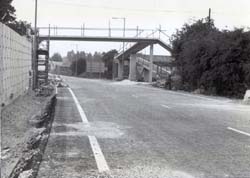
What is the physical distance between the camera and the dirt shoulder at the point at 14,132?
29.8 ft

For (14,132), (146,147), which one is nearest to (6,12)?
(14,132)

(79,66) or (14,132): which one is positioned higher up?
(79,66)

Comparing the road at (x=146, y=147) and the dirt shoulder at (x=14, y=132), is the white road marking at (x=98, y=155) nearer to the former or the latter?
the road at (x=146, y=147)

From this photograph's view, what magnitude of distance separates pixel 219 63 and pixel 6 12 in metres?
23.5

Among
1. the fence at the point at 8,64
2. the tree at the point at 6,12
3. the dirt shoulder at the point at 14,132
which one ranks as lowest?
the dirt shoulder at the point at 14,132

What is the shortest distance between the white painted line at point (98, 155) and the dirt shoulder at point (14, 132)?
59.6 inches

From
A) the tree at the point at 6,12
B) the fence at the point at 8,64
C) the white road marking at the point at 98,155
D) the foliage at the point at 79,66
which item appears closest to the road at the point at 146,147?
the white road marking at the point at 98,155

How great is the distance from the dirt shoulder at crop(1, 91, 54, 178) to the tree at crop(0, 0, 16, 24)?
25.3m

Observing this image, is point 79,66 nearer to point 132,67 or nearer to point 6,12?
point 132,67

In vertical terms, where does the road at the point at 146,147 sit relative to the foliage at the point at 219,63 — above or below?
below

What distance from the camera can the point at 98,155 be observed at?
974 cm

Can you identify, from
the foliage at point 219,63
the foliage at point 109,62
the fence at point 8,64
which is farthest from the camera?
the foliage at point 109,62

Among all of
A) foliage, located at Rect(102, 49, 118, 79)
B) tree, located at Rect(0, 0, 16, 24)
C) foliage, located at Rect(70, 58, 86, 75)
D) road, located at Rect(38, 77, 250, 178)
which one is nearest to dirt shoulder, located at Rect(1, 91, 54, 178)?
road, located at Rect(38, 77, 250, 178)

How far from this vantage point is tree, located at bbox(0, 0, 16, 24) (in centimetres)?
4586
